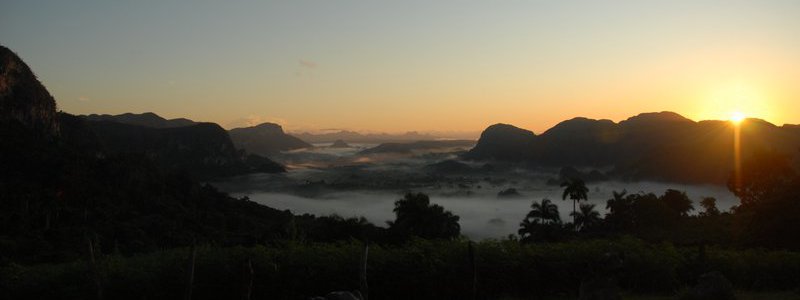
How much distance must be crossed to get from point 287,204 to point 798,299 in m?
172

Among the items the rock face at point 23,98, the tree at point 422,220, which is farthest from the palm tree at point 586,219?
the rock face at point 23,98

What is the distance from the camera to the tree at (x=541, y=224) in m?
57.8

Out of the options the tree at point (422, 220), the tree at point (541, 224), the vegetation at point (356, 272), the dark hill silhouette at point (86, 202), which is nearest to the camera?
the vegetation at point (356, 272)

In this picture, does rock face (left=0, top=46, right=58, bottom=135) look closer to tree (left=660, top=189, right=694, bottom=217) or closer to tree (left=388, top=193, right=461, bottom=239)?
tree (left=388, top=193, right=461, bottom=239)

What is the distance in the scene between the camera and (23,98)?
102625 millimetres

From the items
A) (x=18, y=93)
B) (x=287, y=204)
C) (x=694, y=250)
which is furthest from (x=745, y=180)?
(x=287, y=204)

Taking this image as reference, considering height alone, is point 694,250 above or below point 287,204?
above

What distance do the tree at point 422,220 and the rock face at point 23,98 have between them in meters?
78.3

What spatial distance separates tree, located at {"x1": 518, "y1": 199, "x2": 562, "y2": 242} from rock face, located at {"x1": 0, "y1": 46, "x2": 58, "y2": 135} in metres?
89.0

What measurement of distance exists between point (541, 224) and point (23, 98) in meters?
99.4

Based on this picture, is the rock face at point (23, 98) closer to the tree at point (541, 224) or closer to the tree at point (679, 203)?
the tree at point (541, 224)

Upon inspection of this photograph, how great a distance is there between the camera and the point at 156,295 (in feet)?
41.8

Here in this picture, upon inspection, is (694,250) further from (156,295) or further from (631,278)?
(156,295)

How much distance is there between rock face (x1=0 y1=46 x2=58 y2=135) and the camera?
3898 inches
